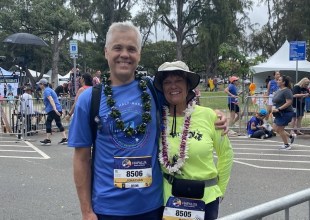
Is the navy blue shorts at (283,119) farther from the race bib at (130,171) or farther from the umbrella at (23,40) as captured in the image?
the umbrella at (23,40)

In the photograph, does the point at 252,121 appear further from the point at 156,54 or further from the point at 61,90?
the point at 156,54

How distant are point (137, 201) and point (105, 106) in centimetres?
57

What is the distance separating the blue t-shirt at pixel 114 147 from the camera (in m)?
2.57

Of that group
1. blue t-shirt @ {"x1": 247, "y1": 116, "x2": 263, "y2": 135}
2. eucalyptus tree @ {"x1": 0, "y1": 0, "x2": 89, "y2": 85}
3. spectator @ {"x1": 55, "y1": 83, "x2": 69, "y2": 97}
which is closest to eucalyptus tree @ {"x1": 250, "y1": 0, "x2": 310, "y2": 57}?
eucalyptus tree @ {"x1": 0, "y1": 0, "x2": 89, "y2": 85}

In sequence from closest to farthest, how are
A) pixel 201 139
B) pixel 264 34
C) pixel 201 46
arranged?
pixel 201 139, pixel 201 46, pixel 264 34

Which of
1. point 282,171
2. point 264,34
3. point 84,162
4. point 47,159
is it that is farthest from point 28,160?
point 264,34

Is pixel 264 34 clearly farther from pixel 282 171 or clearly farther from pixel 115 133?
pixel 115 133

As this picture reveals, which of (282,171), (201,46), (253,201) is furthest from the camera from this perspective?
(201,46)

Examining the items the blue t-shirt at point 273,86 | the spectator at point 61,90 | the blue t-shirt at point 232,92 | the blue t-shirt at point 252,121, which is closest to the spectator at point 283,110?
the blue t-shirt at point 252,121

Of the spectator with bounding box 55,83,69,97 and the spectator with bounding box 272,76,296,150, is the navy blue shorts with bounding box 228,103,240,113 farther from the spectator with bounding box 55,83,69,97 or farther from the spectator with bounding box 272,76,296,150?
the spectator with bounding box 55,83,69,97

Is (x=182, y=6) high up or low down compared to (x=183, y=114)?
up

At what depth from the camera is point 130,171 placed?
2.56 meters

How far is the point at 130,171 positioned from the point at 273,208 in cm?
83

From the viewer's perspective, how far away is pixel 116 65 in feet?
8.66
